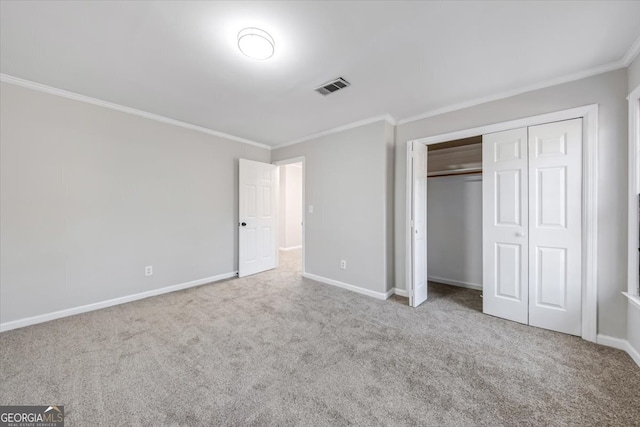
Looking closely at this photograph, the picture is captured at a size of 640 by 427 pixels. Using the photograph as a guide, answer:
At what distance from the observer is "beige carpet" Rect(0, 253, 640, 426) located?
1383 mm

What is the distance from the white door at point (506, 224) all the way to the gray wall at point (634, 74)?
69cm

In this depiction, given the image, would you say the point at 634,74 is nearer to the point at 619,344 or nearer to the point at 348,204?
the point at 619,344

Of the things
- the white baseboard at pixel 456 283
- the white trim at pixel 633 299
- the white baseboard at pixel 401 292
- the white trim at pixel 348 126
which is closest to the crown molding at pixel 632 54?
the white trim at pixel 633 299

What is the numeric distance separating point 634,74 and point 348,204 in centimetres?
282

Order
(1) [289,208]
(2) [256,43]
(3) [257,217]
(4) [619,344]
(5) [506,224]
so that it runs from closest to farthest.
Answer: (2) [256,43]
(4) [619,344]
(5) [506,224]
(3) [257,217]
(1) [289,208]

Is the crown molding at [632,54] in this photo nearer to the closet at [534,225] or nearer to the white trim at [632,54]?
the white trim at [632,54]

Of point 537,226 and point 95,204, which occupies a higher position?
point 95,204

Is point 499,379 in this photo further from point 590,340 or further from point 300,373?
point 300,373

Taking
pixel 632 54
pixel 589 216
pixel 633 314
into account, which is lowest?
pixel 633 314

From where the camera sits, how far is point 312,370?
174cm

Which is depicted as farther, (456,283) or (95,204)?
(456,283)

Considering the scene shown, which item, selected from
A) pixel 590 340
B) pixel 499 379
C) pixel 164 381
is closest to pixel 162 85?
pixel 164 381

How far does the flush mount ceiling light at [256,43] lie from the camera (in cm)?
167

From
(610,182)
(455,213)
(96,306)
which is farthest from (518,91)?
(96,306)
